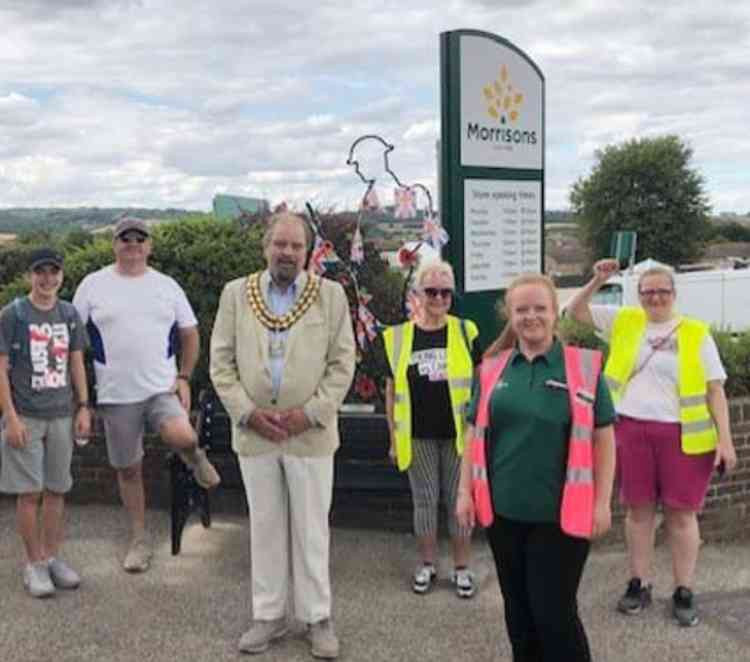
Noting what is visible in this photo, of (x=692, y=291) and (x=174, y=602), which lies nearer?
(x=174, y=602)

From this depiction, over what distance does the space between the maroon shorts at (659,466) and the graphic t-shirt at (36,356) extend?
2833 millimetres

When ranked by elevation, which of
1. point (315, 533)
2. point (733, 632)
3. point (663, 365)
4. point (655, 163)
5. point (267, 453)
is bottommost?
point (733, 632)

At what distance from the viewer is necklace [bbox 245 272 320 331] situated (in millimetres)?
4320

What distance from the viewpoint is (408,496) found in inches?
240

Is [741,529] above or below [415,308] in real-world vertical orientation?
below

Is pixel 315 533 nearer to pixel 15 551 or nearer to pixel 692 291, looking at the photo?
pixel 15 551

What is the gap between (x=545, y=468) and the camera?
11.1 feet

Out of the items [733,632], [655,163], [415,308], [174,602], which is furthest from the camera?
[655,163]

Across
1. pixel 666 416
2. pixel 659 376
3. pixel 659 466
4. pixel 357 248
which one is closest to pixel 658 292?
pixel 659 376

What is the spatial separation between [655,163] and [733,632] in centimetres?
3794

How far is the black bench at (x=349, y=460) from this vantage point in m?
6.01

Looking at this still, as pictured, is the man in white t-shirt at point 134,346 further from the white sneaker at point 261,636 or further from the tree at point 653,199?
the tree at point 653,199

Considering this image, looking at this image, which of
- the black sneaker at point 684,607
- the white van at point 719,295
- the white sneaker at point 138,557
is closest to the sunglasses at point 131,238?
the white sneaker at point 138,557

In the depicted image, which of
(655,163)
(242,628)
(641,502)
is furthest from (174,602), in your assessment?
(655,163)
